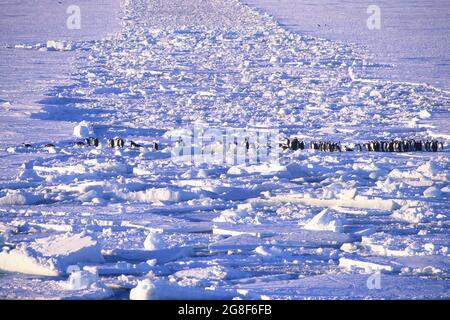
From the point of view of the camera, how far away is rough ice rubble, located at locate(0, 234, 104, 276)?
16.3 ft

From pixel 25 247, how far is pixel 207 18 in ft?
55.3

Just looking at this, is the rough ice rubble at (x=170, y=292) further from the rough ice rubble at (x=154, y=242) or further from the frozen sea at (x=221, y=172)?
the rough ice rubble at (x=154, y=242)

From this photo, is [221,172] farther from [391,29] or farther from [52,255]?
[391,29]

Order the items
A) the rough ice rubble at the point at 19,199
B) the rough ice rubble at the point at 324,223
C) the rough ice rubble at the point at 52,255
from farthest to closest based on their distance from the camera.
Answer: the rough ice rubble at the point at 19,199, the rough ice rubble at the point at 324,223, the rough ice rubble at the point at 52,255

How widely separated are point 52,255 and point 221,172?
301 cm

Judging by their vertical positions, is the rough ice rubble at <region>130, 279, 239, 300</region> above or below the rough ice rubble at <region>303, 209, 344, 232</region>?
below

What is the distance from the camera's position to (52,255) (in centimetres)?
515

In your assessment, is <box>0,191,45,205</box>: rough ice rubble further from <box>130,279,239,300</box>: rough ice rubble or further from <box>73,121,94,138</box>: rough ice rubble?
<box>73,121,94,138</box>: rough ice rubble

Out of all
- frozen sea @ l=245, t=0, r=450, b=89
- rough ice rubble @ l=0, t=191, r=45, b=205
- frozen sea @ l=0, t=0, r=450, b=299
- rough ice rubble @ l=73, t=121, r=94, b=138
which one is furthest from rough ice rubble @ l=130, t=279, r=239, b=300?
frozen sea @ l=245, t=0, r=450, b=89

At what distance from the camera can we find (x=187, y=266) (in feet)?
16.9

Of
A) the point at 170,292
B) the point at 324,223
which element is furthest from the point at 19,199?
the point at 170,292

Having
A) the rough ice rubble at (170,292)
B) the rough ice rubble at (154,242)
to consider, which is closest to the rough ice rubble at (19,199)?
the rough ice rubble at (154,242)

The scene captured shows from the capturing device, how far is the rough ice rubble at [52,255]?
4.96 meters

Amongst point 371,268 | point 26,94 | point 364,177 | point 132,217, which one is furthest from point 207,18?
point 371,268
